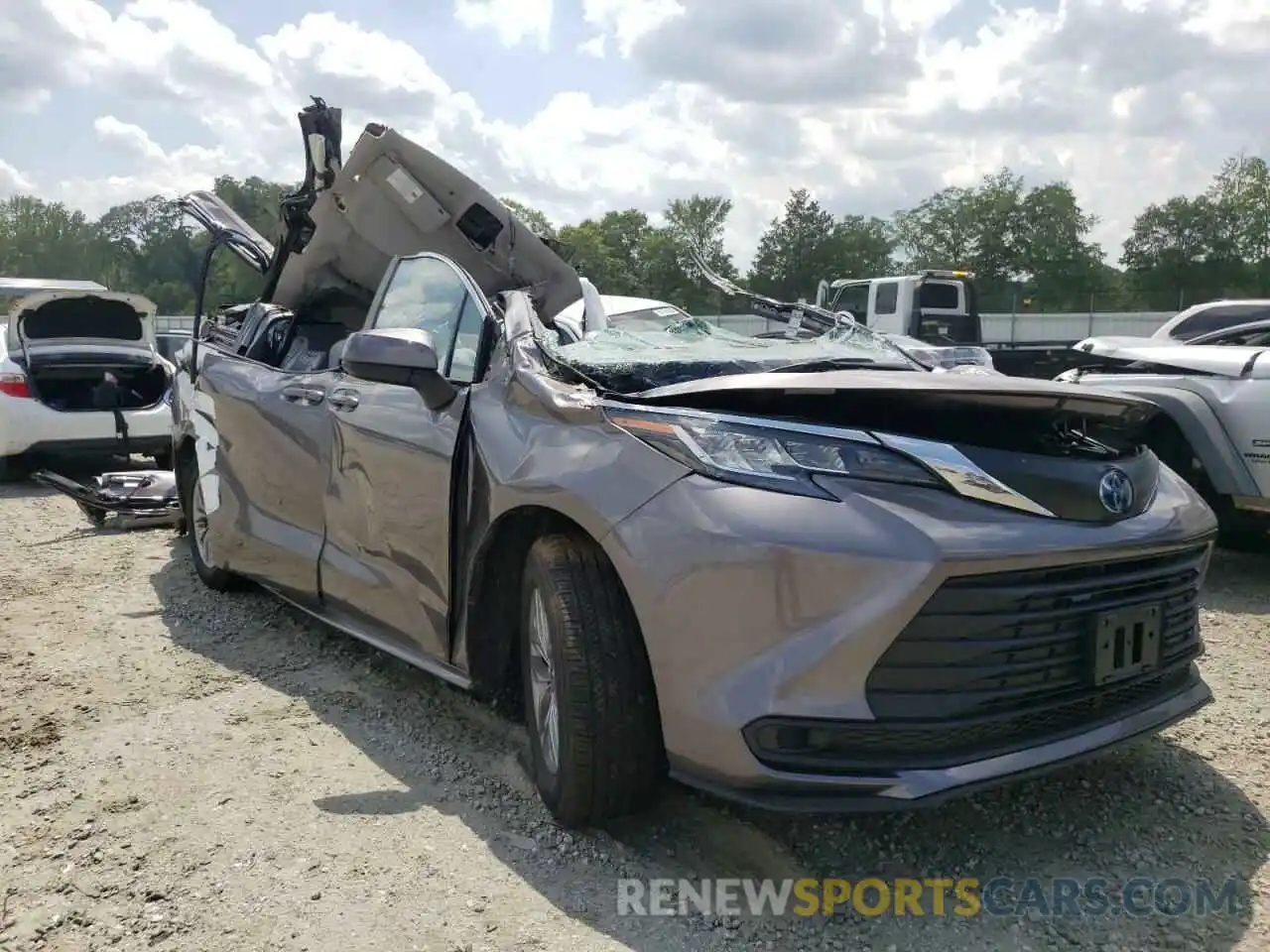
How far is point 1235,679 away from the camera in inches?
157

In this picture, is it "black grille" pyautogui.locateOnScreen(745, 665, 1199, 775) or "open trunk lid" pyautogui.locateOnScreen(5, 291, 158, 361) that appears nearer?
"black grille" pyautogui.locateOnScreen(745, 665, 1199, 775)

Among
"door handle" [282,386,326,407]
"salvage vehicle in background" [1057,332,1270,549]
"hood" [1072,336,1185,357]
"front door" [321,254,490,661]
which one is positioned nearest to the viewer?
"front door" [321,254,490,661]

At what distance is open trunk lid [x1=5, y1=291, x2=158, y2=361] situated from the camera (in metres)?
9.66

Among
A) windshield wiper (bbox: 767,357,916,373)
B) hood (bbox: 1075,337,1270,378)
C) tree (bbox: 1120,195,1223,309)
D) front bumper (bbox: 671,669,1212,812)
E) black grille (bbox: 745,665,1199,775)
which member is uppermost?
tree (bbox: 1120,195,1223,309)

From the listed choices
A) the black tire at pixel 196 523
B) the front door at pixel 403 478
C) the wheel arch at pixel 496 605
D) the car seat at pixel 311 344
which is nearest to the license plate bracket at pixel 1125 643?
the wheel arch at pixel 496 605

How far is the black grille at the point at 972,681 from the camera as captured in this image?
225 cm

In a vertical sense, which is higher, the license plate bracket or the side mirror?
the side mirror

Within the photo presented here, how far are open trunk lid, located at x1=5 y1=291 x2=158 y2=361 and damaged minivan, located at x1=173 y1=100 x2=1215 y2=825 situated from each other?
756 centimetres

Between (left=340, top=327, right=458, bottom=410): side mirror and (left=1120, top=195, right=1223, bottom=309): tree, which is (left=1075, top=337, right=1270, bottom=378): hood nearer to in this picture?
(left=340, top=327, right=458, bottom=410): side mirror

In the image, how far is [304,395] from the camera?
4.20m

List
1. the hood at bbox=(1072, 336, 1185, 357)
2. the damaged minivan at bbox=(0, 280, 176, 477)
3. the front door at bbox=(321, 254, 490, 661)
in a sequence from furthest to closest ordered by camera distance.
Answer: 1. the damaged minivan at bbox=(0, 280, 176, 477)
2. the hood at bbox=(1072, 336, 1185, 357)
3. the front door at bbox=(321, 254, 490, 661)

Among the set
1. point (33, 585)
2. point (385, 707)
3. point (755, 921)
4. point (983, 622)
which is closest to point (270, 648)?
point (385, 707)

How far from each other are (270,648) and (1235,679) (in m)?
3.82

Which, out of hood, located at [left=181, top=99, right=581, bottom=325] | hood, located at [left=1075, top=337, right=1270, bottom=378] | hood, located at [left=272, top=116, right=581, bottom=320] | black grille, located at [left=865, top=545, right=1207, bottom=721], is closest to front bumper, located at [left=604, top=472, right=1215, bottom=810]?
black grille, located at [left=865, top=545, right=1207, bottom=721]
